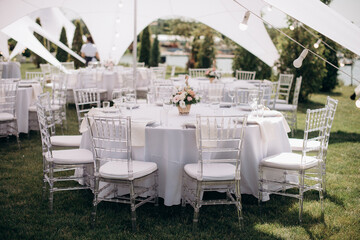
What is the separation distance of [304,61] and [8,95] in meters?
7.82

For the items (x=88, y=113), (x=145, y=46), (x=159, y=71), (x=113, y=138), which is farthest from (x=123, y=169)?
(x=145, y=46)

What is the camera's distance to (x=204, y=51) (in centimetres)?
1717

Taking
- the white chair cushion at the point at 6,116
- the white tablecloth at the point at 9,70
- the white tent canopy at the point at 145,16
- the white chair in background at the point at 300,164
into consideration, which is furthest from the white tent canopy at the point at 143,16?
the white chair in background at the point at 300,164

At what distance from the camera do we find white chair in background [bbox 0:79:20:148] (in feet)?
19.6

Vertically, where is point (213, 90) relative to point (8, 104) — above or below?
above

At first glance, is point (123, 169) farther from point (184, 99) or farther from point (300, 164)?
point (300, 164)

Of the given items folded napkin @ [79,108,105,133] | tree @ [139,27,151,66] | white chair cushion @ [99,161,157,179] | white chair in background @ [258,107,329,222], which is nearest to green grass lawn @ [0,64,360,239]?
white chair in background @ [258,107,329,222]

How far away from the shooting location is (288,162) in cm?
394

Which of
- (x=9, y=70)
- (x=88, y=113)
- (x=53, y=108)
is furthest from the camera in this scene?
(x=9, y=70)

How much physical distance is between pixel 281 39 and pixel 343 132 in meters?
4.11

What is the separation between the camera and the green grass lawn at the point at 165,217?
3.52 meters

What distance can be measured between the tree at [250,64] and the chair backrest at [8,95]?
8257 millimetres

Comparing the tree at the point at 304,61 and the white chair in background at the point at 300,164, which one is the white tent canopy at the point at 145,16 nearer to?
the tree at the point at 304,61

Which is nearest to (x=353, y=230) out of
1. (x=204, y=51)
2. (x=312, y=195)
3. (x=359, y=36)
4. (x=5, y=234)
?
(x=312, y=195)
